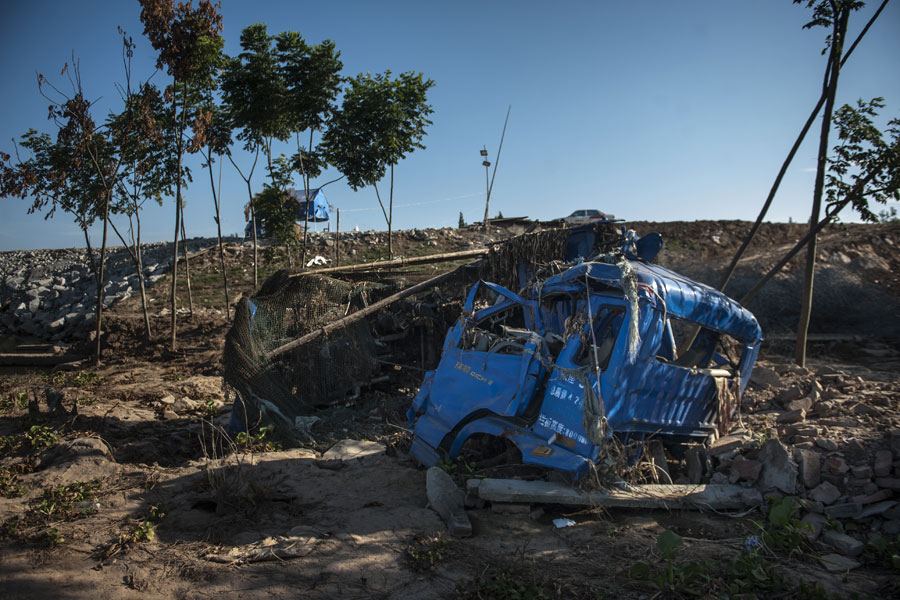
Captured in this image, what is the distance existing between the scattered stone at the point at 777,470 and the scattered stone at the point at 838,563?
815 mm

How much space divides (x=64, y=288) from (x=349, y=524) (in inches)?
856

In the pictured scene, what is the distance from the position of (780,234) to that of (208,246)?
22961mm

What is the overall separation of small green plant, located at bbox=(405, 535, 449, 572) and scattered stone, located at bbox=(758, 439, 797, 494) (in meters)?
2.96

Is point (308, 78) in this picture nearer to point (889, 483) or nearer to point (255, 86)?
point (255, 86)

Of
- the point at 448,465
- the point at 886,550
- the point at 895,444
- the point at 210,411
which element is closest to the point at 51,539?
the point at 448,465

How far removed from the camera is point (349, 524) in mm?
4297

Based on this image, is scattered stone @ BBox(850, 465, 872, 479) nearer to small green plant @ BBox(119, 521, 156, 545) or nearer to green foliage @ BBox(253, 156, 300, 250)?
small green plant @ BBox(119, 521, 156, 545)

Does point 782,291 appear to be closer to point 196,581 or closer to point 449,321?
point 449,321

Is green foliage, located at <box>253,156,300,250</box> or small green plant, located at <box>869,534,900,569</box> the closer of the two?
small green plant, located at <box>869,534,900,569</box>

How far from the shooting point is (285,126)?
45.2 feet

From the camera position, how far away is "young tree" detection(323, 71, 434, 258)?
13.6 metres

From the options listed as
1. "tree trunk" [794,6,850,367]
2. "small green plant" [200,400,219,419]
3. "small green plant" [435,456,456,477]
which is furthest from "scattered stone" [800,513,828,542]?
"small green plant" [200,400,219,419]

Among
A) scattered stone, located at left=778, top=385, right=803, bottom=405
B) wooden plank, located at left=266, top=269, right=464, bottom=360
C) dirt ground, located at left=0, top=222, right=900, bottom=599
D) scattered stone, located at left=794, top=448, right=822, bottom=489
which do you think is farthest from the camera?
wooden plank, located at left=266, top=269, right=464, bottom=360

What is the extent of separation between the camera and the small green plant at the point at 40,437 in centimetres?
573
